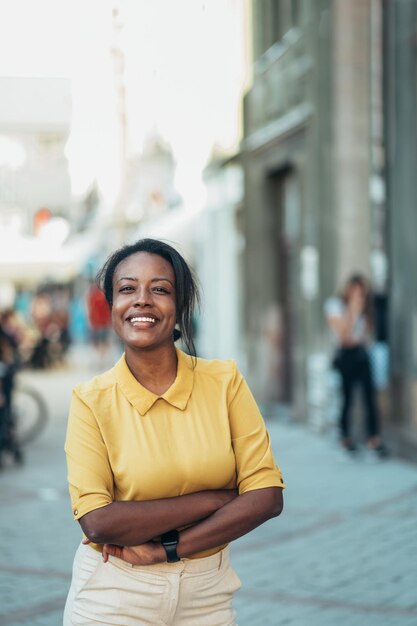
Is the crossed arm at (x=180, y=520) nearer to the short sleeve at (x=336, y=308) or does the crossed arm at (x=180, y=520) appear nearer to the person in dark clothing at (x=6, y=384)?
the person in dark clothing at (x=6, y=384)

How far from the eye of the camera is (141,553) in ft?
9.14

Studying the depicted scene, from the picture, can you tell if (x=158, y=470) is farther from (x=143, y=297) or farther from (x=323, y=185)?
(x=323, y=185)

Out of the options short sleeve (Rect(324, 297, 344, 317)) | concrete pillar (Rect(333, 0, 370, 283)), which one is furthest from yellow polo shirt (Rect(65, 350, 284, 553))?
concrete pillar (Rect(333, 0, 370, 283))

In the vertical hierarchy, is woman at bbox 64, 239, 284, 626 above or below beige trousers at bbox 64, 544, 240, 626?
above

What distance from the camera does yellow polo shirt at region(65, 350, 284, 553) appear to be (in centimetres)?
278

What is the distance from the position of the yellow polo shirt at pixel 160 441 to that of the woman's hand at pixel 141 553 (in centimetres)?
12

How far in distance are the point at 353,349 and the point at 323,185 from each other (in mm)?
2556

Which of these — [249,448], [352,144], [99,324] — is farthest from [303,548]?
[99,324]

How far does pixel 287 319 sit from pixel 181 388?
1269 centimetres

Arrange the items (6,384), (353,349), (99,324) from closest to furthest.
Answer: (6,384) → (353,349) → (99,324)

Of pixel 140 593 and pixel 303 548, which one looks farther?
pixel 303 548

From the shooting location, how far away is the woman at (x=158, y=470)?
9.11ft

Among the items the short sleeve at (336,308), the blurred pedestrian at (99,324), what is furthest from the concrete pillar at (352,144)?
the blurred pedestrian at (99,324)

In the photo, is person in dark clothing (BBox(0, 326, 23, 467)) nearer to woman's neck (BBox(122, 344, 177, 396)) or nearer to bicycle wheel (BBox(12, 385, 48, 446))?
bicycle wheel (BBox(12, 385, 48, 446))
